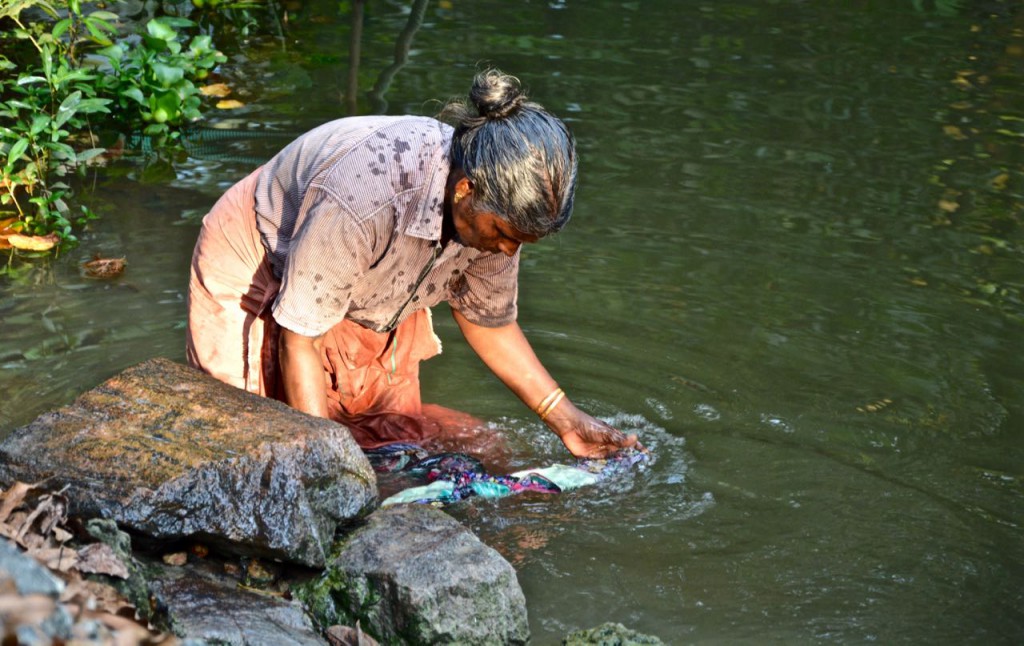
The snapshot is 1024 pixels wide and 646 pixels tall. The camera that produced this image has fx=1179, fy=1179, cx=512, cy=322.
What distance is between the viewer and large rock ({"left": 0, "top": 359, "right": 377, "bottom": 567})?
290 centimetres

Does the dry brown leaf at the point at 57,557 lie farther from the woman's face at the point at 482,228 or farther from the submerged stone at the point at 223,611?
the woman's face at the point at 482,228

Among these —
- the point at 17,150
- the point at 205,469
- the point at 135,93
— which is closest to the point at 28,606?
the point at 205,469

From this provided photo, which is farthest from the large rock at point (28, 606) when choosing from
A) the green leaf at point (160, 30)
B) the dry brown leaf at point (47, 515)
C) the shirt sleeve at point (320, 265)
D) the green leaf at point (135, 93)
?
the green leaf at point (160, 30)

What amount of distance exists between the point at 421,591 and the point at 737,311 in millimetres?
3061

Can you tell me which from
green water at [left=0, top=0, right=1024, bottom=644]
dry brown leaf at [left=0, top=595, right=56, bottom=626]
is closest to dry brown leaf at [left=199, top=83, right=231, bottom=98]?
green water at [left=0, top=0, right=1024, bottom=644]

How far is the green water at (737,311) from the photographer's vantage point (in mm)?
3799

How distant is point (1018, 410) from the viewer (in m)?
4.78

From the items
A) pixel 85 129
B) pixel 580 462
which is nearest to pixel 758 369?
pixel 580 462

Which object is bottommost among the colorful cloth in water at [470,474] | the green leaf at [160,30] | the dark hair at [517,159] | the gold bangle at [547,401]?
the colorful cloth in water at [470,474]

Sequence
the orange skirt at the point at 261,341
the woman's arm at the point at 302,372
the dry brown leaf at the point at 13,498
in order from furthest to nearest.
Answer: the orange skirt at the point at 261,341 < the woman's arm at the point at 302,372 < the dry brown leaf at the point at 13,498

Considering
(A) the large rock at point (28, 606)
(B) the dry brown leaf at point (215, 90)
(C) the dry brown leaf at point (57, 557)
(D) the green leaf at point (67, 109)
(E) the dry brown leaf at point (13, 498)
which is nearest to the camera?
(A) the large rock at point (28, 606)

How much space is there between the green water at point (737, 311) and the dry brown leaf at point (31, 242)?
0.47 ft

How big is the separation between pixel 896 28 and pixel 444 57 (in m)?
3.81

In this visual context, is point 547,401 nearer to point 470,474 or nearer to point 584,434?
point 584,434
